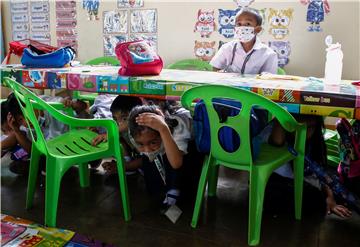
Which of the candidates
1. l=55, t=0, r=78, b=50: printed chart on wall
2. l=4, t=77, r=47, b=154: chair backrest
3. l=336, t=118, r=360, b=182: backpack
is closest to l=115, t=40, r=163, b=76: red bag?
l=4, t=77, r=47, b=154: chair backrest

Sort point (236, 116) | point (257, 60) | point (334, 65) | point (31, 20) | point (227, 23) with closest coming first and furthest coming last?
point (236, 116), point (334, 65), point (257, 60), point (227, 23), point (31, 20)

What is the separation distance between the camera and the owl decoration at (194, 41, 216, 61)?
3414mm

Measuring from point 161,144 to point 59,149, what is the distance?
47cm

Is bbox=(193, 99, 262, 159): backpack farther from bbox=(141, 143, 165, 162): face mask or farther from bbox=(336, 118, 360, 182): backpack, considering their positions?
bbox=(336, 118, 360, 182): backpack

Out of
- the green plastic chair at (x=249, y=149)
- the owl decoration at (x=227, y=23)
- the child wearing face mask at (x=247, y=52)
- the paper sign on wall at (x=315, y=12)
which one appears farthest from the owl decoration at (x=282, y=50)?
the green plastic chair at (x=249, y=149)

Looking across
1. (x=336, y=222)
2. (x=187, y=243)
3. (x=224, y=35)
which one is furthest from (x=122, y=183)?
(x=224, y=35)

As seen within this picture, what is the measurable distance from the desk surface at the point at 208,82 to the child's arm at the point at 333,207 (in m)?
0.52

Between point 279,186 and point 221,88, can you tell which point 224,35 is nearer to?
point 279,186

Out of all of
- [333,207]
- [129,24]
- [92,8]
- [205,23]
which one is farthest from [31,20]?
[333,207]

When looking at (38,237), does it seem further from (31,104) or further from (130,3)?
(130,3)

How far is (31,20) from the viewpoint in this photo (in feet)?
13.7

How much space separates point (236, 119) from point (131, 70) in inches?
27.6

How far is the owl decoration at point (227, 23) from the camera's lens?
3.28 meters

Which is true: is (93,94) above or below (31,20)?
below
